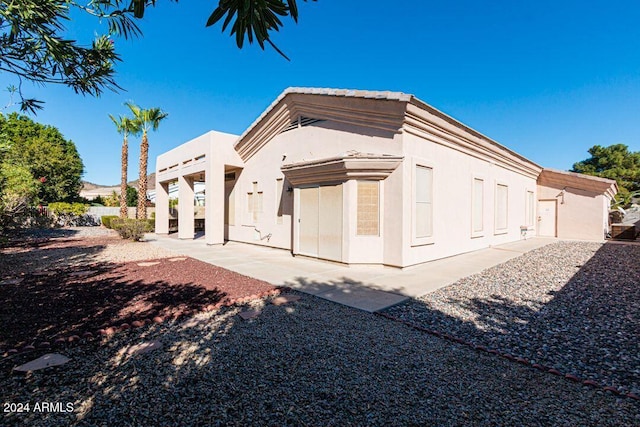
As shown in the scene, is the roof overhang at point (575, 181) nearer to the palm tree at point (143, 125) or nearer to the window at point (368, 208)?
the window at point (368, 208)

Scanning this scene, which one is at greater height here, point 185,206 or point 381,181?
point 381,181

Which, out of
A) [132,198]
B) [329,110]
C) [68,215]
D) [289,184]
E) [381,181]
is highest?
[329,110]

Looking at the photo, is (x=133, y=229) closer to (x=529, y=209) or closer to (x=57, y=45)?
(x=57, y=45)

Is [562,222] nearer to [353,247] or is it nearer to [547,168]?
[547,168]

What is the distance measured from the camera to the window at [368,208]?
27.5 ft

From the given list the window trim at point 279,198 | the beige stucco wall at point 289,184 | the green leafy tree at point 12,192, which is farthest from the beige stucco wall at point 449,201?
the green leafy tree at point 12,192

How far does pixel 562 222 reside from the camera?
680 inches

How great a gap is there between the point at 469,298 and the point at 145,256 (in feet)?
35.1

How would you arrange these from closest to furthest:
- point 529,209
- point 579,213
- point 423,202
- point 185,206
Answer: point 423,202, point 185,206, point 579,213, point 529,209

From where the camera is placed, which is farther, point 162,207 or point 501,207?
point 162,207

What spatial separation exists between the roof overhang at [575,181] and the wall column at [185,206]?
70.1 ft

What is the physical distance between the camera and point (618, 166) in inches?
1209

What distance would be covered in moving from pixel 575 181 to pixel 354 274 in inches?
656

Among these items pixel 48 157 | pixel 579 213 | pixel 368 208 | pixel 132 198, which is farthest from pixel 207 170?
pixel 132 198
